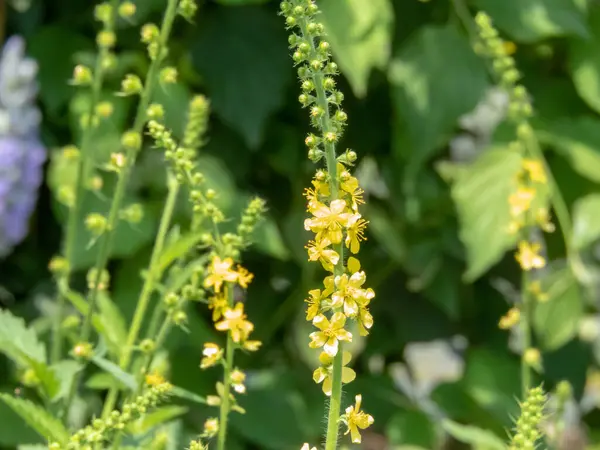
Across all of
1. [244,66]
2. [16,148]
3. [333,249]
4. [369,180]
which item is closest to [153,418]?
[333,249]

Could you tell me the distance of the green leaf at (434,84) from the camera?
42.4 inches

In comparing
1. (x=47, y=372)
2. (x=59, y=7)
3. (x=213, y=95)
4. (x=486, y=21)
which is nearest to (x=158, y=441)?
(x=47, y=372)

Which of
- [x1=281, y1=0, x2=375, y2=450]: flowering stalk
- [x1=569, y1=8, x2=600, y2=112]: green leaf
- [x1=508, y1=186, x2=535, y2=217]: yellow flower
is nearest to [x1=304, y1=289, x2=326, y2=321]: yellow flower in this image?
[x1=281, y1=0, x2=375, y2=450]: flowering stalk

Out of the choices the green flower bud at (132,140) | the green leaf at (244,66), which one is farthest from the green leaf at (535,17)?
the green flower bud at (132,140)

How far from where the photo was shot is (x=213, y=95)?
43.6 inches

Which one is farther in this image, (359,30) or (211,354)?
(359,30)

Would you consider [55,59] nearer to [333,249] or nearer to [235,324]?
[235,324]

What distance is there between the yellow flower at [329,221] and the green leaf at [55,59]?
769mm

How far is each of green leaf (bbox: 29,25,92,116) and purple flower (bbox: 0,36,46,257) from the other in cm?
7

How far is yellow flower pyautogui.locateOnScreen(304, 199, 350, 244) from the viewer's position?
1.39 feet

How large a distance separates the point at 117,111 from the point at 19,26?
22cm

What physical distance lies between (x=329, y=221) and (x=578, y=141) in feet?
2.64

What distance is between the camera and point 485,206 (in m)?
1.08

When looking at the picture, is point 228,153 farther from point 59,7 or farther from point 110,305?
point 110,305
